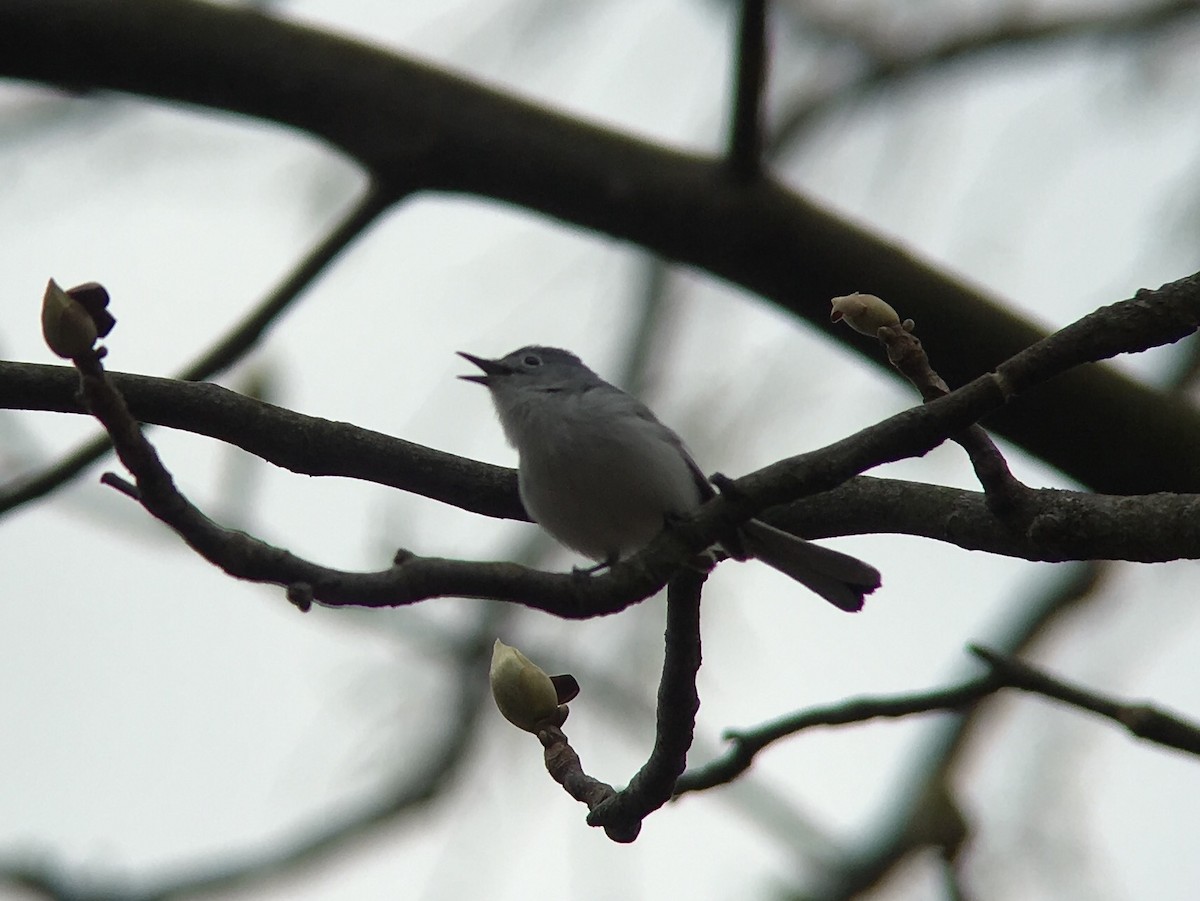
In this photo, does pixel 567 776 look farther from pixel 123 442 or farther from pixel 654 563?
pixel 123 442

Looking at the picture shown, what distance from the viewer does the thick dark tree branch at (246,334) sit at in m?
3.62

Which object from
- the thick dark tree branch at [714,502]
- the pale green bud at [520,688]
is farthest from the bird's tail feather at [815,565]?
the pale green bud at [520,688]

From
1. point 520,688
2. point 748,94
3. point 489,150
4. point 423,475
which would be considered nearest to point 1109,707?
point 520,688

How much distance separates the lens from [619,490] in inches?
123

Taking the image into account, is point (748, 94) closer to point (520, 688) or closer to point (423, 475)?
point (423, 475)

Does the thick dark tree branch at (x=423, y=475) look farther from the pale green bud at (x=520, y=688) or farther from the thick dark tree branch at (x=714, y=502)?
the pale green bud at (x=520, y=688)

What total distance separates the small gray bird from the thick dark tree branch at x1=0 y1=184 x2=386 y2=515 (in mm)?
1000

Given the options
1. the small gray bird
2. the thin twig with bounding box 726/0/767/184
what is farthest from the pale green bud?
the thin twig with bounding box 726/0/767/184

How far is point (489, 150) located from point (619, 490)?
60.3 inches

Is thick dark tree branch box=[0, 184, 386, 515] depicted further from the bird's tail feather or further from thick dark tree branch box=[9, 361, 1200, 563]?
the bird's tail feather

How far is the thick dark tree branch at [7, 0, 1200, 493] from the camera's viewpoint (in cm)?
410

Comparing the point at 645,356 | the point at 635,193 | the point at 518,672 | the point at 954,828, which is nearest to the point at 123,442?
the point at 518,672

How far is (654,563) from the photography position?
2.07 meters

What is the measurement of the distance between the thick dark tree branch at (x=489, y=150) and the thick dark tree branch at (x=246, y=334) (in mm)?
152
